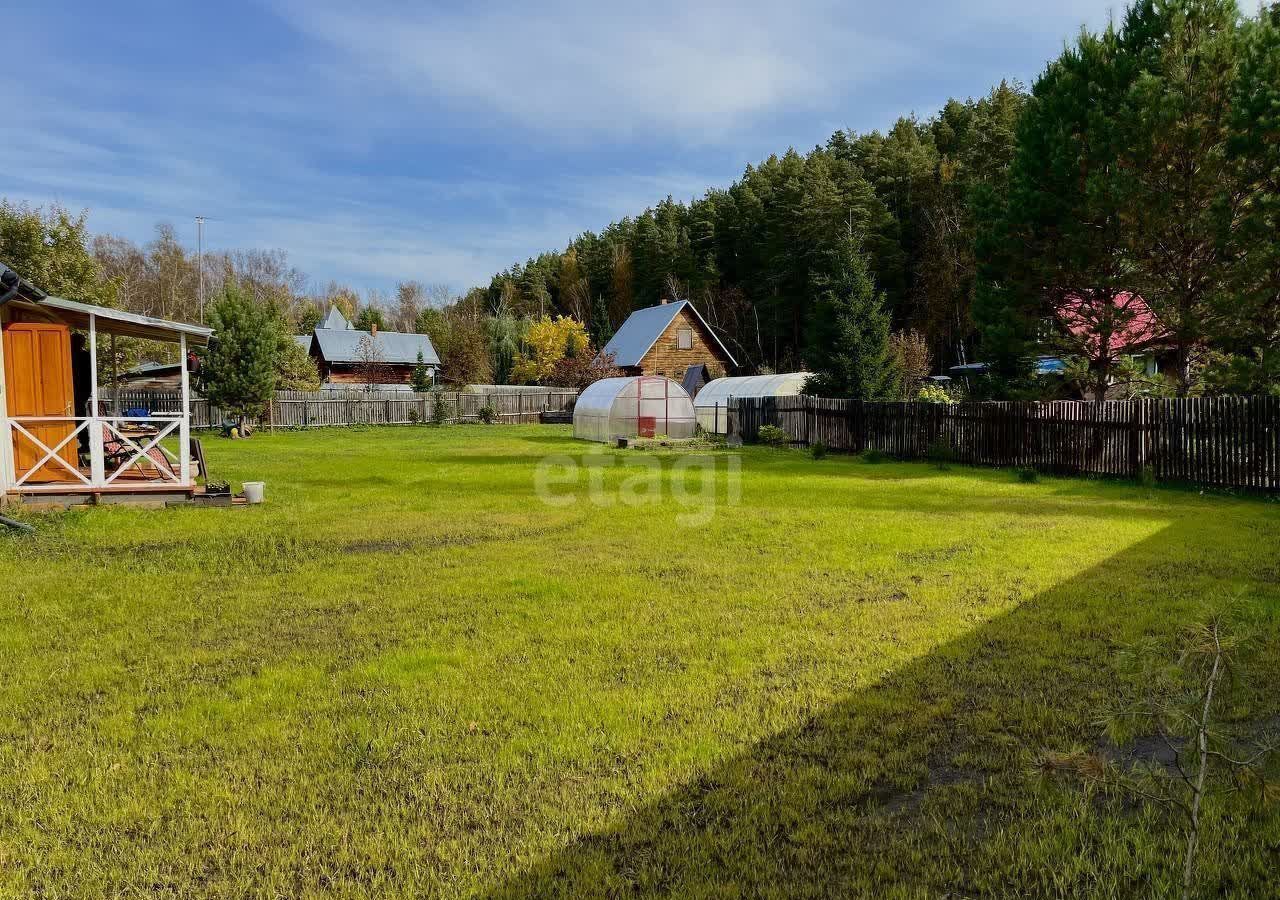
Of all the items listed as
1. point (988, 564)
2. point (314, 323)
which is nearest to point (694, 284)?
point (314, 323)

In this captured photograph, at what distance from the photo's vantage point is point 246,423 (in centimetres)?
3131

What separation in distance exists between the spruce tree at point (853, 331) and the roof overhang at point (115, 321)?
17.0 meters

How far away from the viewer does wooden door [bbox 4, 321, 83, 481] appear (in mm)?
11844

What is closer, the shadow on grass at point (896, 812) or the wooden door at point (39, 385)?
the shadow on grass at point (896, 812)

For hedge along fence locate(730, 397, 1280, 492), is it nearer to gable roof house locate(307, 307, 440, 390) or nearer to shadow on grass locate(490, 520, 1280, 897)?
shadow on grass locate(490, 520, 1280, 897)

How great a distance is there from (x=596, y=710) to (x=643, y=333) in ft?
150

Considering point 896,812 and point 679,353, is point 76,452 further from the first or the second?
point 679,353

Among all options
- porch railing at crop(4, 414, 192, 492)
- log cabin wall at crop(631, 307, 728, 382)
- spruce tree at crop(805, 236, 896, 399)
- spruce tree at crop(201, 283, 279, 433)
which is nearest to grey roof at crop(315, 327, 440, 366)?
log cabin wall at crop(631, 307, 728, 382)

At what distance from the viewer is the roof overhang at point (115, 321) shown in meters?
11.5

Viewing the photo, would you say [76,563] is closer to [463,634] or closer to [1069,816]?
[463,634]

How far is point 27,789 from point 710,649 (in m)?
3.36

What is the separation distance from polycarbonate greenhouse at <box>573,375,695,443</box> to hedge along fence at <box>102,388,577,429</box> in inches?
587

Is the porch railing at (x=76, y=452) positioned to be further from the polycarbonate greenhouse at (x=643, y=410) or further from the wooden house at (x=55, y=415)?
A: the polycarbonate greenhouse at (x=643, y=410)

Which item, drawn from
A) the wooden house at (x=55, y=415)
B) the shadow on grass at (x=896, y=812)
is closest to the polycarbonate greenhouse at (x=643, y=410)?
the wooden house at (x=55, y=415)
